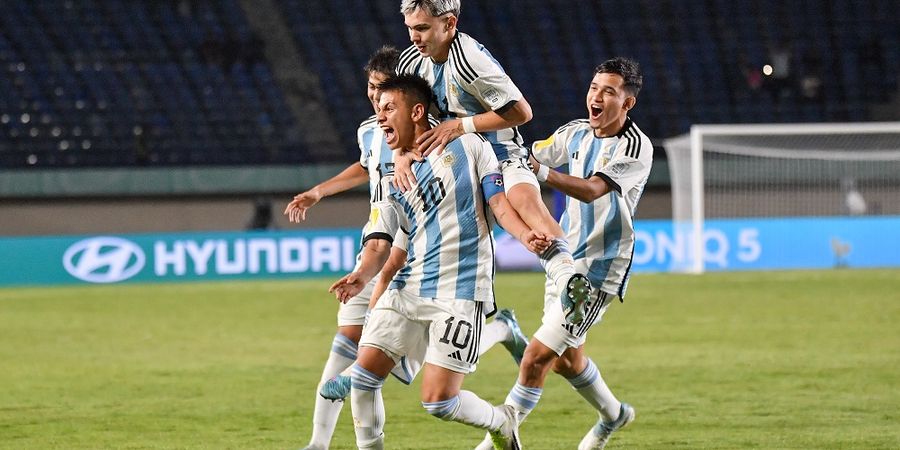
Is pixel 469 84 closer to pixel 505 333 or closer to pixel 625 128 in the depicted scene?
pixel 625 128

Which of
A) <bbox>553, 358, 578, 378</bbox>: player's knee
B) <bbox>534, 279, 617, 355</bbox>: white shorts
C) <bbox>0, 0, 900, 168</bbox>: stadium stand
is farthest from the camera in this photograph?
<bbox>0, 0, 900, 168</bbox>: stadium stand

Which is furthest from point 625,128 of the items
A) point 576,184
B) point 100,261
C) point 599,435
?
point 100,261

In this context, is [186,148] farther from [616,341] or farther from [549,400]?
[549,400]

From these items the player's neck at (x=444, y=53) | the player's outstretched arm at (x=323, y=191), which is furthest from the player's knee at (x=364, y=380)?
the player's neck at (x=444, y=53)

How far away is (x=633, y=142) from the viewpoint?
6.37m

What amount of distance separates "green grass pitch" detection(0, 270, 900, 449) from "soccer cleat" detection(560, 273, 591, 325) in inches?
79.9

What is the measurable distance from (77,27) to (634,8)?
11.2m

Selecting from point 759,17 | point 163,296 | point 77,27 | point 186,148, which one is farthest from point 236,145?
point 759,17

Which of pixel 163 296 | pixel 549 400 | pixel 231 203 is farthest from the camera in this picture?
pixel 231 203

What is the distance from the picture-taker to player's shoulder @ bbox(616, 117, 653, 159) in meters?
6.31

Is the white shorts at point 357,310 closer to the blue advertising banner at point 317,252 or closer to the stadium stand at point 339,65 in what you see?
the blue advertising banner at point 317,252

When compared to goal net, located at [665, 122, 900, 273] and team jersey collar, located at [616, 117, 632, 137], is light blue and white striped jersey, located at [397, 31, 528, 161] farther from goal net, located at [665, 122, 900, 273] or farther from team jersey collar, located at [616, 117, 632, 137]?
goal net, located at [665, 122, 900, 273]

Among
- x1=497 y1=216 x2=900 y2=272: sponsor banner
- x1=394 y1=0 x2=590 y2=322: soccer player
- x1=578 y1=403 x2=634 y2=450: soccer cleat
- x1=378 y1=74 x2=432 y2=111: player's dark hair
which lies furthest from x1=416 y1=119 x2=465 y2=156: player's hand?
x1=497 y1=216 x2=900 y2=272: sponsor banner

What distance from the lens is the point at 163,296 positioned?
1753 centimetres
